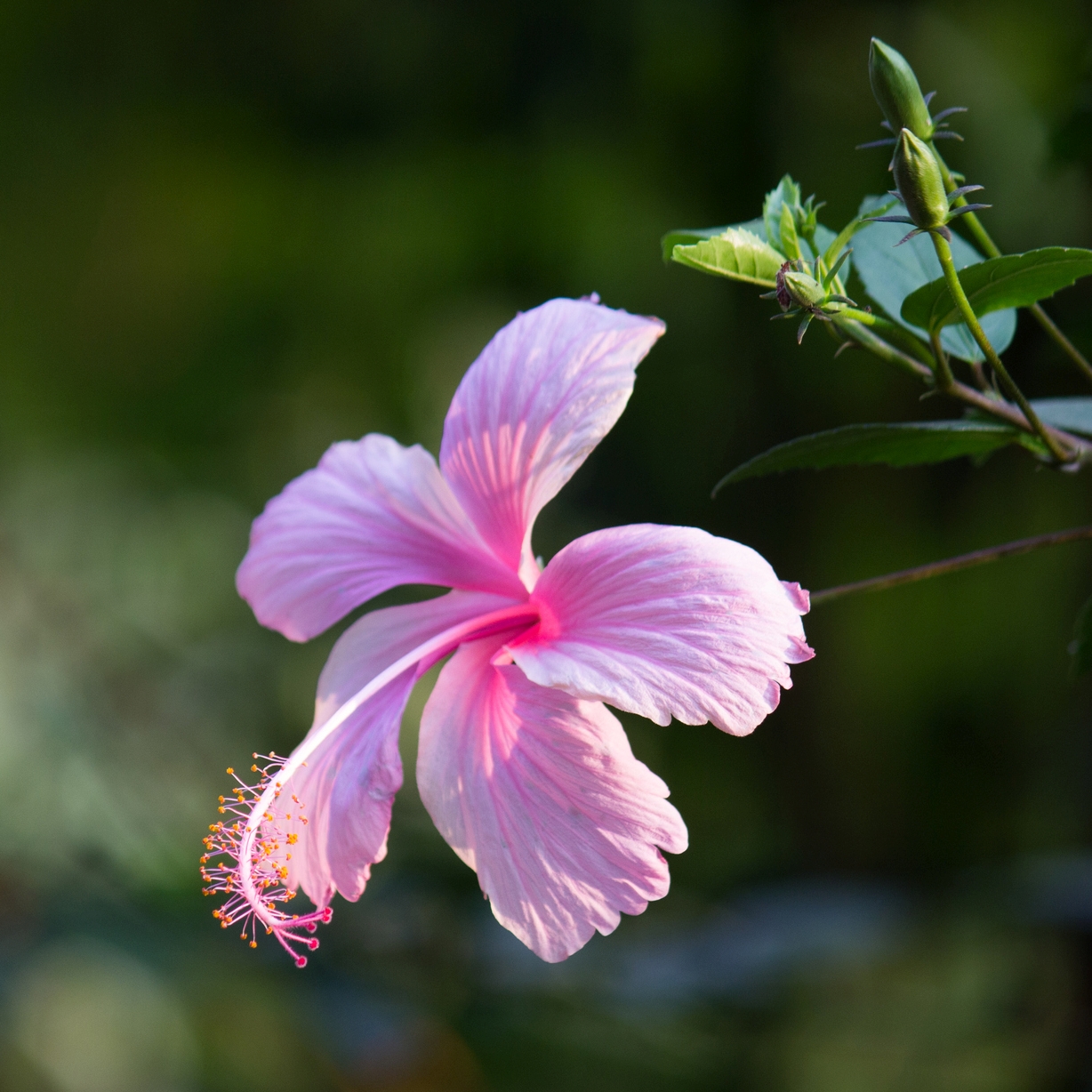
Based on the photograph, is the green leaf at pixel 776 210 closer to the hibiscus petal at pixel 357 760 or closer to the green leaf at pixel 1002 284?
the green leaf at pixel 1002 284

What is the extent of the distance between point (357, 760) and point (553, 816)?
0.42 feet

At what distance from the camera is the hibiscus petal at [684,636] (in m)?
0.51

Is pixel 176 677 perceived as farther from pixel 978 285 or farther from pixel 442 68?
pixel 978 285

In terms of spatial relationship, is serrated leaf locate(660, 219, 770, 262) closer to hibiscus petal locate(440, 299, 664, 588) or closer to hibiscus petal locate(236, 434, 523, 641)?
hibiscus petal locate(440, 299, 664, 588)

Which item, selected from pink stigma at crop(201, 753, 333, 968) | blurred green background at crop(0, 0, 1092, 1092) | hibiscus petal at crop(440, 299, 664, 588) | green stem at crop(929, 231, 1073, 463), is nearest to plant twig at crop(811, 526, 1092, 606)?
green stem at crop(929, 231, 1073, 463)

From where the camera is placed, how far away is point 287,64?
3146mm

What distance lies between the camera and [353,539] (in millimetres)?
755

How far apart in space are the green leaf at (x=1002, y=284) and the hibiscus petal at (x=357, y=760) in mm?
299

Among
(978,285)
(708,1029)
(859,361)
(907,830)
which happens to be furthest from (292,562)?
(907,830)

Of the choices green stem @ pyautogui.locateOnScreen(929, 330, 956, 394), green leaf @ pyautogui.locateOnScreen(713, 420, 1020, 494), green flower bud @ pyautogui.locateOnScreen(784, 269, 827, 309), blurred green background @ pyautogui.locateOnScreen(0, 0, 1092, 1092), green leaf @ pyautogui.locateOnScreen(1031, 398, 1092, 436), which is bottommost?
blurred green background @ pyautogui.locateOnScreen(0, 0, 1092, 1092)

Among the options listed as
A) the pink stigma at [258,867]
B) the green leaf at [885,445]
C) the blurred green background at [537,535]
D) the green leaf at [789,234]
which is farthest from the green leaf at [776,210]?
the blurred green background at [537,535]

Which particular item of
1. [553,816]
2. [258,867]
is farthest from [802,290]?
[258,867]

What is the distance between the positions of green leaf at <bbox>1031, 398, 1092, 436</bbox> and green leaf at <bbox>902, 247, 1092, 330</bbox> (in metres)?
0.10

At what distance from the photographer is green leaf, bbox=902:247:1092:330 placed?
1.72ft
